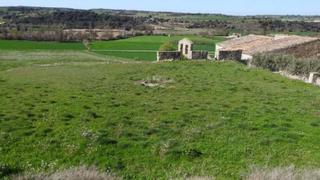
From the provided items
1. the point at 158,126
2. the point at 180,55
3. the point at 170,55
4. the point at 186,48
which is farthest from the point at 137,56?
the point at 158,126

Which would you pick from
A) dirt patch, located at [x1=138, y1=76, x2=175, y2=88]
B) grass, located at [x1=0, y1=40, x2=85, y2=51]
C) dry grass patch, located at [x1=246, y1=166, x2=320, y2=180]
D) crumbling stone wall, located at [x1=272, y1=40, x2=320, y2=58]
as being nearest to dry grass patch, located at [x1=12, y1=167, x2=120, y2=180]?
dry grass patch, located at [x1=246, y1=166, x2=320, y2=180]

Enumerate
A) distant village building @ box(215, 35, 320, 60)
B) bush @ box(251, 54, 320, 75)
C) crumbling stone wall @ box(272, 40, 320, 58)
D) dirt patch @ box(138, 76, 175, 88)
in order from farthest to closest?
crumbling stone wall @ box(272, 40, 320, 58) → distant village building @ box(215, 35, 320, 60) → bush @ box(251, 54, 320, 75) → dirt patch @ box(138, 76, 175, 88)

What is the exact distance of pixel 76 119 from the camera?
15312 millimetres

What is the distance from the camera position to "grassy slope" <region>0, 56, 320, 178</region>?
11.6 meters

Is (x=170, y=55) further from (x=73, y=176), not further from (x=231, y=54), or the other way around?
(x=73, y=176)

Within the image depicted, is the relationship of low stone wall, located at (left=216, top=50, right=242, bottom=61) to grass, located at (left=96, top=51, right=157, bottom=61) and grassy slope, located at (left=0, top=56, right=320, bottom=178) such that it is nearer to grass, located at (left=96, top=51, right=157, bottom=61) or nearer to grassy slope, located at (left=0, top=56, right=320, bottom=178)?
grassy slope, located at (left=0, top=56, right=320, bottom=178)

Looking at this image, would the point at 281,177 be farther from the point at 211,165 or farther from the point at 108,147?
the point at 108,147

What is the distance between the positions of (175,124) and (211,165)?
3.63m

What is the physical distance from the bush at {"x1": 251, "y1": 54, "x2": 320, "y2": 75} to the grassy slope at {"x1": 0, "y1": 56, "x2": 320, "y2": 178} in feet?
24.0

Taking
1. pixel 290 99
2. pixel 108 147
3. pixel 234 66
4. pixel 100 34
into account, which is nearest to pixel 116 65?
pixel 234 66

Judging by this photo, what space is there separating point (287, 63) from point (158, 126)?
21043mm

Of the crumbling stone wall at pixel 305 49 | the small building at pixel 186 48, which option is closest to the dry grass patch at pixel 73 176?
the small building at pixel 186 48

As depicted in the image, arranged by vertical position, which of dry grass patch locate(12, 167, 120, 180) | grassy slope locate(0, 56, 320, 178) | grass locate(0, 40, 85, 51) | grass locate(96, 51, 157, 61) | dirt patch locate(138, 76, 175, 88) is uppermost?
dry grass patch locate(12, 167, 120, 180)

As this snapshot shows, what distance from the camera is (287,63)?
110 feet
